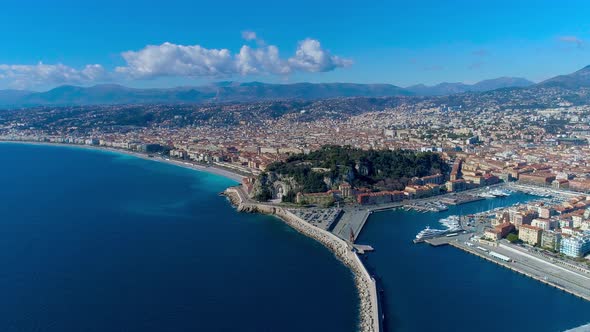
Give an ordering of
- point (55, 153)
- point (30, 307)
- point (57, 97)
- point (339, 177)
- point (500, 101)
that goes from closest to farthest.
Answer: point (30, 307)
point (339, 177)
point (55, 153)
point (500, 101)
point (57, 97)

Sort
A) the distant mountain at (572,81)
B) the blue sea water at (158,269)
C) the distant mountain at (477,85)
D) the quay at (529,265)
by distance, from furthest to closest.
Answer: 1. the distant mountain at (477,85)
2. the distant mountain at (572,81)
3. the quay at (529,265)
4. the blue sea water at (158,269)

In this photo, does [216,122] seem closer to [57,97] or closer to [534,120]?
[534,120]

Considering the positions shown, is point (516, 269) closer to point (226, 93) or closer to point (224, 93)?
point (226, 93)

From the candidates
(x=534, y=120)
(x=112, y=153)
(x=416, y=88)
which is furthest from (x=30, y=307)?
(x=416, y=88)

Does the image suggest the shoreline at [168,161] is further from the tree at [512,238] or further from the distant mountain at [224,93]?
the distant mountain at [224,93]

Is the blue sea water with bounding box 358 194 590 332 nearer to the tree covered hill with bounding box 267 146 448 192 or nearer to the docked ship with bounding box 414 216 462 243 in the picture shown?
the docked ship with bounding box 414 216 462 243

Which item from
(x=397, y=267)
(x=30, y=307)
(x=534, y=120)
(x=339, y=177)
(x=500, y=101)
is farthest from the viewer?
(x=500, y=101)

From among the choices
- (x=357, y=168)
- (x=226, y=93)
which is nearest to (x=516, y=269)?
(x=357, y=168)

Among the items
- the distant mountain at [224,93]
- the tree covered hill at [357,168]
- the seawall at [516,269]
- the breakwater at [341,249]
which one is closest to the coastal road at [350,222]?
the breakwater at [341,249]
